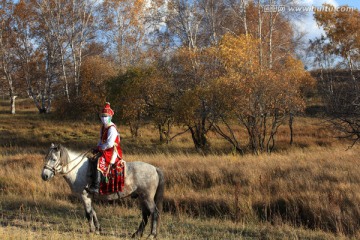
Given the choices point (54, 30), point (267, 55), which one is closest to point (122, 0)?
point (54, 30)

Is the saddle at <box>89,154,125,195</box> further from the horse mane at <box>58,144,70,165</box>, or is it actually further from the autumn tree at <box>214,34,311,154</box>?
the autumn tree at <box>214,34,311,154</box>

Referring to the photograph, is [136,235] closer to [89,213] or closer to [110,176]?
[89,213]

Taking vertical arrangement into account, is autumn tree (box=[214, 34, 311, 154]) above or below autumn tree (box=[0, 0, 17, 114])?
below

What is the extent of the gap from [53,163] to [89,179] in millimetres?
699

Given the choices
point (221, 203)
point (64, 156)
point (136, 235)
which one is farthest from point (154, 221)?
point (221, 203)

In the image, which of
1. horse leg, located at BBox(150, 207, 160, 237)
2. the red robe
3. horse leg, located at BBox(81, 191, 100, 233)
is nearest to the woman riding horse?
the red robe

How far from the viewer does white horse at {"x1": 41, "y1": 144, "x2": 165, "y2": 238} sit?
7.11m

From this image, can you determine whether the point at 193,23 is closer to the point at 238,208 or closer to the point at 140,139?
the point at 140,139

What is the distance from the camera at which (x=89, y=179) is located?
7.31 m

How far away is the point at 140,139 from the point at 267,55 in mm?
10145

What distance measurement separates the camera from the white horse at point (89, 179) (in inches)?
280

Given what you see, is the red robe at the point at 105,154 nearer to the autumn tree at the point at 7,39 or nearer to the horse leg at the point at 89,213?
the horse leg at the point at 89,213

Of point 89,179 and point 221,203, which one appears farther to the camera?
point 221,203

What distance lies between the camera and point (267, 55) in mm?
25031
